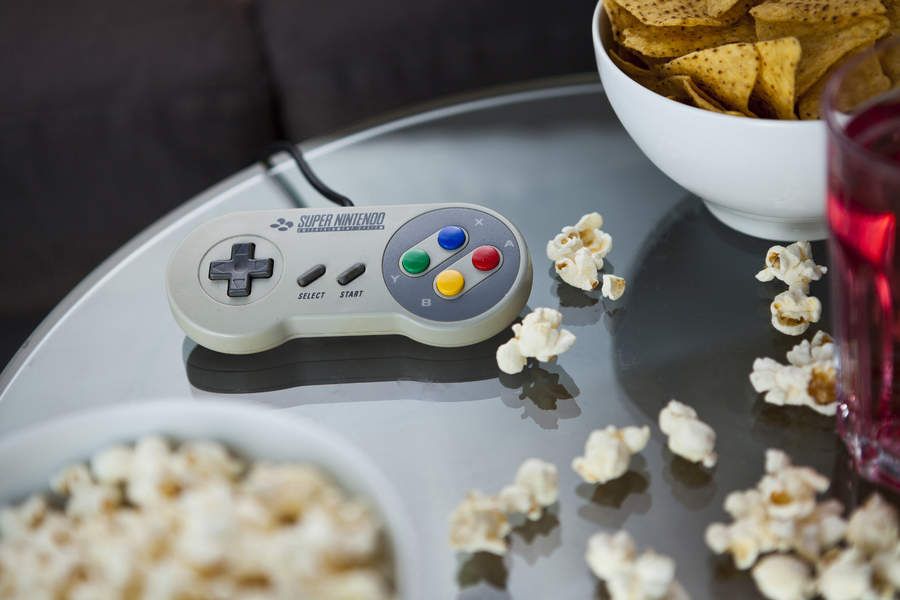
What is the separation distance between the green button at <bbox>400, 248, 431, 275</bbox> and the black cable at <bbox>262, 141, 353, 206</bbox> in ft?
0.45

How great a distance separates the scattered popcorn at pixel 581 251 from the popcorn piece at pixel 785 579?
0.83ft

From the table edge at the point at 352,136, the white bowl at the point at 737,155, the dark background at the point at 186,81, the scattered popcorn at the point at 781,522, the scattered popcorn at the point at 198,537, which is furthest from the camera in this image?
the dark background at the point at 186,81

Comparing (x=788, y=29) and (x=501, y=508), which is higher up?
(x=788, y=29)

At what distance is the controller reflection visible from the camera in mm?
706

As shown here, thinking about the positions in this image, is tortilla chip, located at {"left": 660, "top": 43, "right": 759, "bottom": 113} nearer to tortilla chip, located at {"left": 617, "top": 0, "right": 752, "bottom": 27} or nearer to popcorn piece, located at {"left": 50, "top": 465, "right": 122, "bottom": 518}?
tortilla chip, located at {"left": 617, "top": 0, "right": 752, "bottom": 27}

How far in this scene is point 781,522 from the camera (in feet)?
1.81

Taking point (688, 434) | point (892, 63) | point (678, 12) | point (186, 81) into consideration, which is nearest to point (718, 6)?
point (678, 12)

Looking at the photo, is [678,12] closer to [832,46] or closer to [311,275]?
[832,46]

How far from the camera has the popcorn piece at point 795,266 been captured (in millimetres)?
712

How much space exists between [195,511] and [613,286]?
1.19 feet

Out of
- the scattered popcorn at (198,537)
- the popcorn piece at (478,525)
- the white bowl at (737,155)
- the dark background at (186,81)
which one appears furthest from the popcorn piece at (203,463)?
the dark background at (186,81)

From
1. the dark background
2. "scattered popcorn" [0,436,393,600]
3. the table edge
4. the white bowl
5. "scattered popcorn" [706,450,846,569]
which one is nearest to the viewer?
"scattered popcorn" [0,436,393,600]

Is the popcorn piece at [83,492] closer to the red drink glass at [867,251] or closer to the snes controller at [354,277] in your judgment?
the snes controller at [354,277]

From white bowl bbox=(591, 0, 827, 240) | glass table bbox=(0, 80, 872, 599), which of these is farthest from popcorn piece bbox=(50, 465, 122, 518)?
white bowl bbox=(591, 0, 827, 240)
